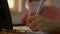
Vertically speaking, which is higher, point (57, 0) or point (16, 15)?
point (57, 0)

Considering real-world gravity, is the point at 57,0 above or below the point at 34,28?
above

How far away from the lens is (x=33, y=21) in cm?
52

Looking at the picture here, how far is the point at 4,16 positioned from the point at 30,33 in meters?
0.13

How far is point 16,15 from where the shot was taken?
112cm

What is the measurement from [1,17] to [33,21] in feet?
0.38

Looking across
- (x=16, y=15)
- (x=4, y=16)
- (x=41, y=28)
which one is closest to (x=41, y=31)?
(x=41, y=28)

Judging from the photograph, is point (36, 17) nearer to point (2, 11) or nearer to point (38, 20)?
point (38, 20)

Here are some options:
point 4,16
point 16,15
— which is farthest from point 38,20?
point 16,15

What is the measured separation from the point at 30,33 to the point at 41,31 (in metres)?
0.04

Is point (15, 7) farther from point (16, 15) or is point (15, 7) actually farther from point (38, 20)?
point (38, 20)

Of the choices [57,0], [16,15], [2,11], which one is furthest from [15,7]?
[2,11]

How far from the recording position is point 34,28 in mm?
510

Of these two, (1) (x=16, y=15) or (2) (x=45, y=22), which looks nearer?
(2) (x=45, y=22)

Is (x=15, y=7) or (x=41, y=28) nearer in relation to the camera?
(x=41, y=28)
